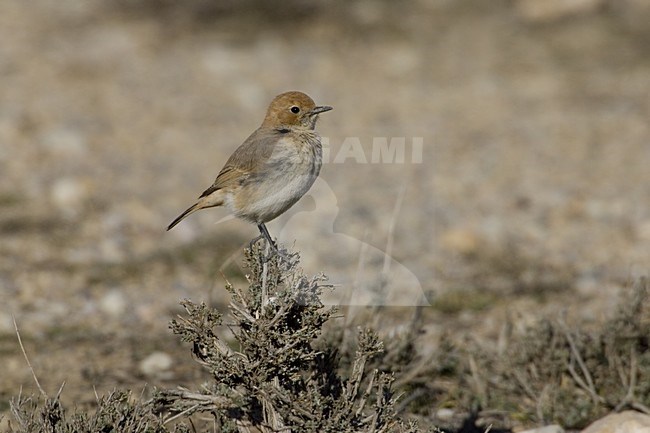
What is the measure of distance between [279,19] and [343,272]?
628 centimetres

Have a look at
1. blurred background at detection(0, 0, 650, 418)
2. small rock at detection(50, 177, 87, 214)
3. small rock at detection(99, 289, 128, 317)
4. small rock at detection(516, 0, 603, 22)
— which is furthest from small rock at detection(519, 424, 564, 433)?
small rock at detection(516, 0, 603, 22)

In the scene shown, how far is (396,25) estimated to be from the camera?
13.1 m

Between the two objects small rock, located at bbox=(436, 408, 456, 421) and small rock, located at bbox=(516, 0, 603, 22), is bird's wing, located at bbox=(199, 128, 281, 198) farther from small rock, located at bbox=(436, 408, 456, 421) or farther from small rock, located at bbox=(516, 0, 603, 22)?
small rock, located at bbox=(516, 0, 603, 22)

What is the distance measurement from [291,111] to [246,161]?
47cm

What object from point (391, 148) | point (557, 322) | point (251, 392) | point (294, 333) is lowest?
point (391, 148)

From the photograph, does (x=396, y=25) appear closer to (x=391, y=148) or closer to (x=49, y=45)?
(x=391, y=148)

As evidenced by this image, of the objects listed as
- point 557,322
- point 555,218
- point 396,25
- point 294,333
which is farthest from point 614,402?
point 396,25

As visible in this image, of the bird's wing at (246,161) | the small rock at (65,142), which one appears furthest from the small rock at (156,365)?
the small rock at (65,142)

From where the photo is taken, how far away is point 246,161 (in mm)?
5004

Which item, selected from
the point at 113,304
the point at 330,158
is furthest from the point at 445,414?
the point at 330,158

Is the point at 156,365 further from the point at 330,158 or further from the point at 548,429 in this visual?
the point at 330,158

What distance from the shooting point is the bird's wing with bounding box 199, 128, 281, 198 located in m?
4.99

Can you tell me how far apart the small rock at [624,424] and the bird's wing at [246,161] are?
2070mm

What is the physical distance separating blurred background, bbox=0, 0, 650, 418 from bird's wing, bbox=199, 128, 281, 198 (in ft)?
1.26
